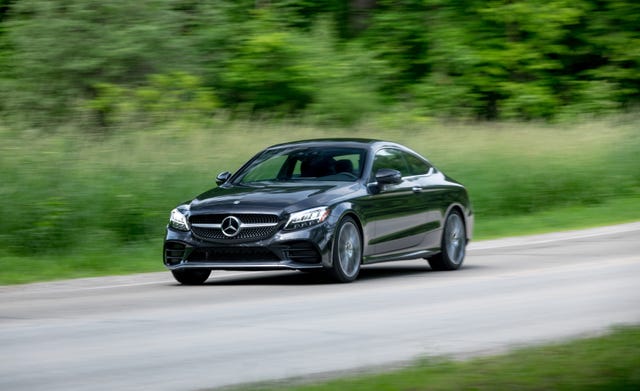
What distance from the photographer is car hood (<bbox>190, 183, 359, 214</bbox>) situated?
44.1 ft

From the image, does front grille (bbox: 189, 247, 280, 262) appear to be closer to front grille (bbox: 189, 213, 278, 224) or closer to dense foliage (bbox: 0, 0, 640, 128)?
Answer: front grille (bbox: 189, 213, 278, 224)

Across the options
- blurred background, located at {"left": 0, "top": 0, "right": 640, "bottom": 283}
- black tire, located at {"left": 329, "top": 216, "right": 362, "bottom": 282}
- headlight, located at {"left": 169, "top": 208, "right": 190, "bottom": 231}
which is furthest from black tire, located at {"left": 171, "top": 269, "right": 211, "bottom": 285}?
blurred background, located at {"left": 0, "top": 0, "right": 640, "bottom": 283}

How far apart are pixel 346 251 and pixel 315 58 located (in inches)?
956

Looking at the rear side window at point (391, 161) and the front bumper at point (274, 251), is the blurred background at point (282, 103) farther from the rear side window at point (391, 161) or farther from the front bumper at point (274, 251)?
the rear side window at point (391, 161)

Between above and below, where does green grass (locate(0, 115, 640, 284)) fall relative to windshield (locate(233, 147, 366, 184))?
below

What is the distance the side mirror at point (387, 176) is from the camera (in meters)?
14.4

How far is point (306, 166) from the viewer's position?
14.7 metres

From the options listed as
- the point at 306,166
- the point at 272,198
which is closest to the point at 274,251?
the point at 272,198

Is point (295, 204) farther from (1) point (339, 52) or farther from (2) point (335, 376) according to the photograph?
(1) point (339, 52)

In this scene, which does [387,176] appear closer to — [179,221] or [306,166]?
[306,166]

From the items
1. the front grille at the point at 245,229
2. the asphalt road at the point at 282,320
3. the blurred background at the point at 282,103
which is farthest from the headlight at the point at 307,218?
the blurred background at the point at 282,103

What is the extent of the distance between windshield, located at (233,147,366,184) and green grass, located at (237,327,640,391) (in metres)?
6.37

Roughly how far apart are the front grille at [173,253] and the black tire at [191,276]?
0.27 m

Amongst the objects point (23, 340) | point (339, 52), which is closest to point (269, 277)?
point (23, 340)
